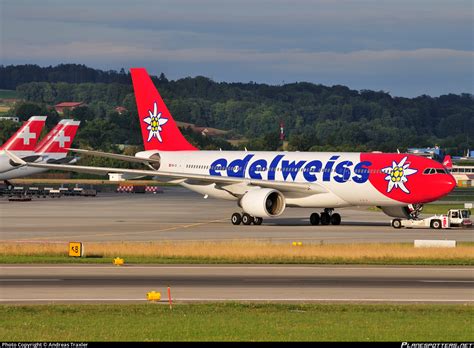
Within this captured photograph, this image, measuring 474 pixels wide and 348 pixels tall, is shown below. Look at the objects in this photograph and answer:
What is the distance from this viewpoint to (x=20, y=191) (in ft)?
377

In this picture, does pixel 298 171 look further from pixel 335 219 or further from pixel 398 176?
pixel 398 176

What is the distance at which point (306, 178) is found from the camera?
223 feet

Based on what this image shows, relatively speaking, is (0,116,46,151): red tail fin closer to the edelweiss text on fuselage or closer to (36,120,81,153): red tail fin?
(36,120,81,153): red tail fin

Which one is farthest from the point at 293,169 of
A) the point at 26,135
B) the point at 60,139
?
the point at 60,139

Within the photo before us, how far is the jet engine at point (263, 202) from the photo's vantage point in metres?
65.7

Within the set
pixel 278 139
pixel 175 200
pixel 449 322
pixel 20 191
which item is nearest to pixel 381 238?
pixel 449 322

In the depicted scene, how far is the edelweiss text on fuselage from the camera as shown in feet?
216

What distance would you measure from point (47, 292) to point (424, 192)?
36639 mm

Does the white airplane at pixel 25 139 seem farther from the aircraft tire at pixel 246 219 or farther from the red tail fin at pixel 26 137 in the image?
the aircraft tire at pixel 246 219

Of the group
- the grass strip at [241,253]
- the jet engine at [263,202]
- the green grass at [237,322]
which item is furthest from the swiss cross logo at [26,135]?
the green grass at [237,322]

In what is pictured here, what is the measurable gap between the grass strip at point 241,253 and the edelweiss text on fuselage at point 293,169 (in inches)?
585

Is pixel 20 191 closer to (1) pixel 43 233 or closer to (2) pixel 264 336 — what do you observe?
(1) pixel 43 233

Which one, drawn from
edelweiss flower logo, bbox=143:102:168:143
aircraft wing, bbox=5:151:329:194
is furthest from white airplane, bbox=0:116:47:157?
aircraft wing, bbox=5:151:329:194

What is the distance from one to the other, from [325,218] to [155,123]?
16.1 m
